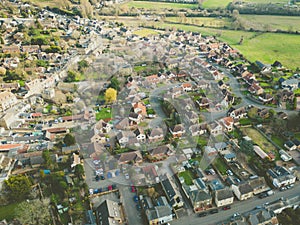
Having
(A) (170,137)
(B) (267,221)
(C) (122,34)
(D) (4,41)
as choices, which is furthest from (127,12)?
(B) (267,221)

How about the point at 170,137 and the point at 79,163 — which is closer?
the point at 79,163

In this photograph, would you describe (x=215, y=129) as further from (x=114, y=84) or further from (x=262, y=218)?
(x=114, y=84)

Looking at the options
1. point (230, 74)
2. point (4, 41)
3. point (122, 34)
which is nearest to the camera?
point (230, 74)

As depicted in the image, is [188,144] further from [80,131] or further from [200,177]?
[80,131]

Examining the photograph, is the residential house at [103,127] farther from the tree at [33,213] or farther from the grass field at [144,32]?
the grass field at [144,32]

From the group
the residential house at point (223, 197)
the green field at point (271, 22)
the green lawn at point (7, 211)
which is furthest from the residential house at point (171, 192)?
the green field at point (271, 22)

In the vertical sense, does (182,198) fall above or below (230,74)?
below

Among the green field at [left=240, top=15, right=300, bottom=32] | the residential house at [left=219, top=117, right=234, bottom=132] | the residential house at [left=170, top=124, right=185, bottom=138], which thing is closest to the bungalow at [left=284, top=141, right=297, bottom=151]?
the residential house at [left=219, top=117, right=234, bottom=132]
